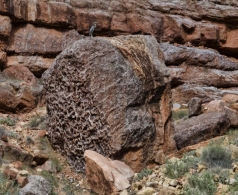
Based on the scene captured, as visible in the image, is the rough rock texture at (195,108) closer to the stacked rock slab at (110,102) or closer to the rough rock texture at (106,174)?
the stacked rock slab at (110,102)

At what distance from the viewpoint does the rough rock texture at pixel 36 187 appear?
6570 millimetres

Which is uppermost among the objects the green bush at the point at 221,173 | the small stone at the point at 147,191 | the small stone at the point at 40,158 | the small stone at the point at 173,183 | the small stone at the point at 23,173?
the green bush at the point at 221,173

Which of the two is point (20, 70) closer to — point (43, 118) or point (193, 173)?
point (43, 118)

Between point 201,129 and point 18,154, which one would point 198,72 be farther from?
point 18,154

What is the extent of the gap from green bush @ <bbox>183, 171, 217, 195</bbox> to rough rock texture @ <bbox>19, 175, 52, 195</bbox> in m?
2.60

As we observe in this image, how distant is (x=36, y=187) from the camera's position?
6.77m

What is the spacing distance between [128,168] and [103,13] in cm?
1460

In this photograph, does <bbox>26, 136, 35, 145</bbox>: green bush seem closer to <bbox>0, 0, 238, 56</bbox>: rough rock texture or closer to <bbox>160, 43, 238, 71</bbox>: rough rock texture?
<bbox>0, 0, 238, 56</bbox>: rough rock texture

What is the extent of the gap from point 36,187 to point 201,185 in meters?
2.91

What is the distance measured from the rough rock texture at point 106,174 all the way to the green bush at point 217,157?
1.53 metres

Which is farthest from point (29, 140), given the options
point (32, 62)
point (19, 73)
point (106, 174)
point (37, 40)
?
point (37, 40)

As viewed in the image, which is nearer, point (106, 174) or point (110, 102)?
point (106, 174)

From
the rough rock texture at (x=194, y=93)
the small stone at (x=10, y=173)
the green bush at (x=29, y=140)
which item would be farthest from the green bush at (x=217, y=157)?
the rough rock texture at (x=194, y=93)

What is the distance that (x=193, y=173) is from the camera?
6.69 m
